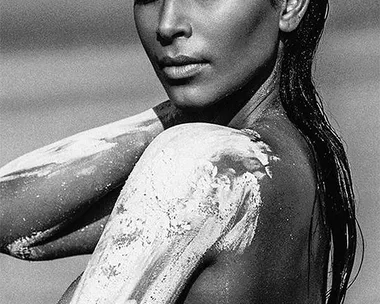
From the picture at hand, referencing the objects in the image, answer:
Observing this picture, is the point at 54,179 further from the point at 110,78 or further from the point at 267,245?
the point at 110,78

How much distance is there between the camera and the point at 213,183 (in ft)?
4.26

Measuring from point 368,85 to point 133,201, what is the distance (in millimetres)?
3444

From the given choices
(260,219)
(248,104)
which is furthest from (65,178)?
(260,219)

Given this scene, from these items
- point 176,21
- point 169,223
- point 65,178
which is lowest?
point 65,178

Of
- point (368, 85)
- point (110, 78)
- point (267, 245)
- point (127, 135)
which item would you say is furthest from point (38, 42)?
point (267, 245)

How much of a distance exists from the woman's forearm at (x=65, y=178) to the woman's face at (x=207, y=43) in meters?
0.30

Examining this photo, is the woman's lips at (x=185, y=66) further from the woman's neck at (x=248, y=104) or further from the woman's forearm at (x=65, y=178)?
the woman's forearm at (x=65, y=178)

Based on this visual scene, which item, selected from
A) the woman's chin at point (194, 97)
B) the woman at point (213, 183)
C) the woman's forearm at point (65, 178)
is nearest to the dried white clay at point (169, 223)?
the woman at point (213, 183)

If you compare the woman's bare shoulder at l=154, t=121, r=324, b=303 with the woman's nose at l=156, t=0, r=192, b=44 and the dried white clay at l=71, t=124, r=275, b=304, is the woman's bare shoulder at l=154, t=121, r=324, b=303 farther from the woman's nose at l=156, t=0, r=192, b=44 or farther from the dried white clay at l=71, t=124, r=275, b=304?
the woman's nose at l=156, t=0, r=192, b=44

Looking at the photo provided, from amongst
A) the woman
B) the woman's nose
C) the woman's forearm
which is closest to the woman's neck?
the woman

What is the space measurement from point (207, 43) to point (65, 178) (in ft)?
1.40

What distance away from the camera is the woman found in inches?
50.6

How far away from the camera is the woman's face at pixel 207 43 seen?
143 centimetres

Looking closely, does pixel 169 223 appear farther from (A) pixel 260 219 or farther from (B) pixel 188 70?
(B) pixel 188 70
